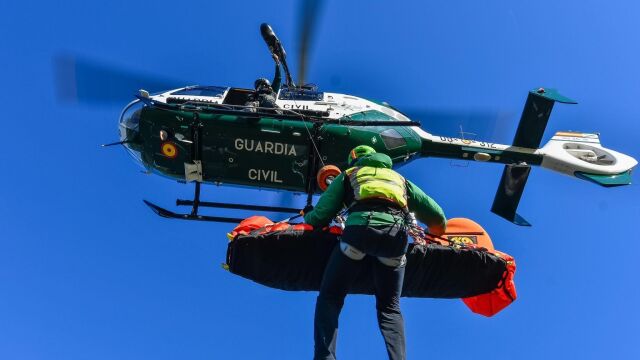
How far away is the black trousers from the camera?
4199 millimetres

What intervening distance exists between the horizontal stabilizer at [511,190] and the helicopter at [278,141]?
2 cm

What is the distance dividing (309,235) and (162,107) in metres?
3.98

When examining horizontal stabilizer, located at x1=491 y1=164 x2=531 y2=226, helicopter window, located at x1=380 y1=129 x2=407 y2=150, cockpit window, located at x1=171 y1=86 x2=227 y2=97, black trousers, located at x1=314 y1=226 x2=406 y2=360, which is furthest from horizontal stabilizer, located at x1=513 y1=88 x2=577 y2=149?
black trousers, located at x1=314 y1=226 x2=406 y2=360

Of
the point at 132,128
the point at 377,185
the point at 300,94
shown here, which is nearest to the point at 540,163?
the point at 300,94

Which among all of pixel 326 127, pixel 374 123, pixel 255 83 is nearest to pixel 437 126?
pixel 374 123

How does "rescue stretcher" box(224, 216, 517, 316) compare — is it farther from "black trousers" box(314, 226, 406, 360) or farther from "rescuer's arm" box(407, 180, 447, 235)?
"black trousers" box(314, 226, 406, 360)

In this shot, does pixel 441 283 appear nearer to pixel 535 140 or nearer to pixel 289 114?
pixel 289 114

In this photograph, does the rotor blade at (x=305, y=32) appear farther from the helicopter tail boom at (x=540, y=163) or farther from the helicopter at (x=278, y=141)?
the helicopter tail boom at (x=540, y=163)

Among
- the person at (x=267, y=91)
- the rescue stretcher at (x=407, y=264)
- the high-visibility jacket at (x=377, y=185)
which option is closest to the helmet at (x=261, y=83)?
the person at (x=267, y=91)

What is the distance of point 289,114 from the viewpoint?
8.06 m

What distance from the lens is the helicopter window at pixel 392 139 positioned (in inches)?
328

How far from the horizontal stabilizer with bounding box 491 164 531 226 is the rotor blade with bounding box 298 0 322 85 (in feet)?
13.9

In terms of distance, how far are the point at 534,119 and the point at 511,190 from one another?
1365 millimetres

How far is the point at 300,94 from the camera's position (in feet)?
29.0
